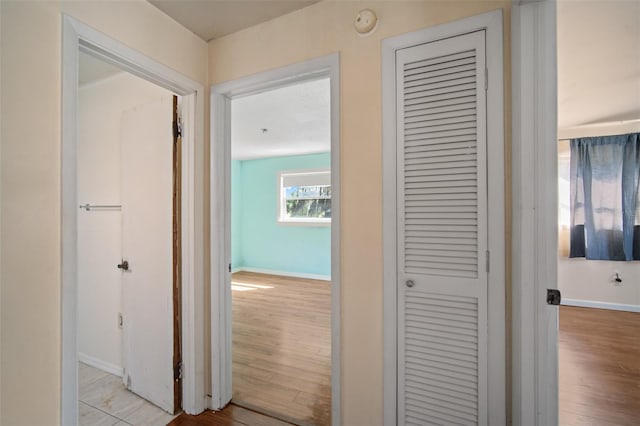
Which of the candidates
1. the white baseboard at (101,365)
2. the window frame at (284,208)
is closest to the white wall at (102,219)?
the white baseboard at (101,365)

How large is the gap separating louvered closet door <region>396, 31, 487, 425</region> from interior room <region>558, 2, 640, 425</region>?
0.96 meters

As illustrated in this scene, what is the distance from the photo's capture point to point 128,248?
195 cm

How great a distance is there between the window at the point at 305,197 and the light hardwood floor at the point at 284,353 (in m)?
1.52

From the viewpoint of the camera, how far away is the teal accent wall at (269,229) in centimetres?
543

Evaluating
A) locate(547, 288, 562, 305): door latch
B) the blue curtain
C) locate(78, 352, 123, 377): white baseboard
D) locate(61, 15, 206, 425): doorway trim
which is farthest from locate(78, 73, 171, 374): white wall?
the blue curtain

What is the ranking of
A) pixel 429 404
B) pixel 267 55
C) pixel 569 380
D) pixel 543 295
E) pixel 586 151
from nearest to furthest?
pixel 543 295 → pixel 429 404 → pixel 267 55 → pixel 569 380 → pixel 586 151

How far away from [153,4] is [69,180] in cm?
104

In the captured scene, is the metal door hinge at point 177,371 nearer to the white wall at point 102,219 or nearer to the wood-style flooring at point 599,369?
the white wall at point 102,219

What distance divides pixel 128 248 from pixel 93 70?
4.51 ft

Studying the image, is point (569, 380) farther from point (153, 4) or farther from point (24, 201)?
point (153, 4)

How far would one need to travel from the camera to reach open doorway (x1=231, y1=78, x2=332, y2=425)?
6.79ft

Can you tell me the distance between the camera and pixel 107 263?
Result: 220 centimetres

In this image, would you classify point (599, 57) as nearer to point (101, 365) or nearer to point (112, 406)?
point (112, 406)

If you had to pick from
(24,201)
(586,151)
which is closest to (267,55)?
(24,201)
